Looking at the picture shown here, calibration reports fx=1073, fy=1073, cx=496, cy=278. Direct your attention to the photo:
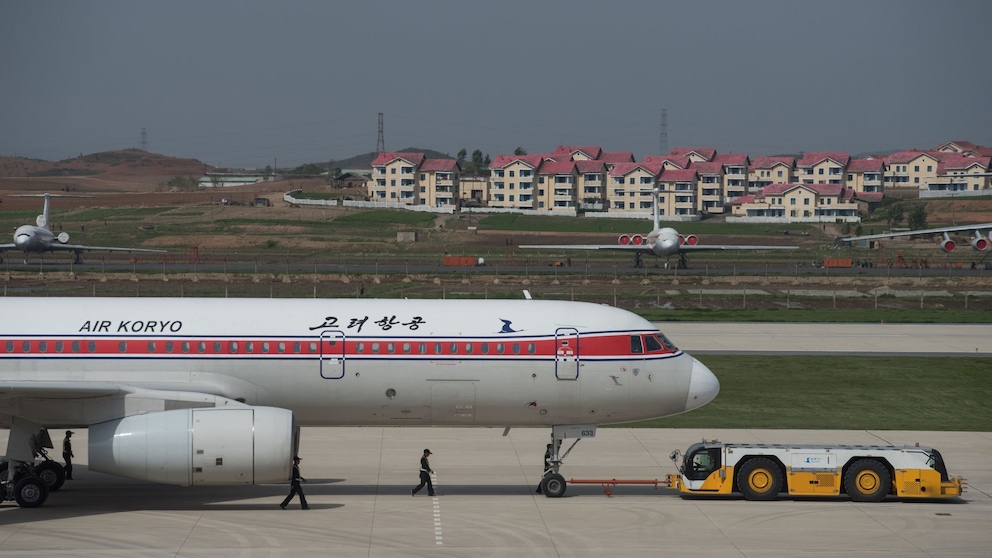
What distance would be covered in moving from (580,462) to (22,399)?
13.8m

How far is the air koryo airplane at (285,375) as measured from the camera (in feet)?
72.7

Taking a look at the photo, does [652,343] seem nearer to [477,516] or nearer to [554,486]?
[554,486]

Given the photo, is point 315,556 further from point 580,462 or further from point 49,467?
point 580,462

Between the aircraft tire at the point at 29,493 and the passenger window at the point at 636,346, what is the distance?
13.3 meters

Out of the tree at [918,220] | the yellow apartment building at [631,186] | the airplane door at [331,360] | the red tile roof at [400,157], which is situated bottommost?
the airplane door at [331,360]

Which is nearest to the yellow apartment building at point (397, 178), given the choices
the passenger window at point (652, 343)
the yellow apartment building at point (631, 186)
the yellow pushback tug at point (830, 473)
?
the yellow apartment building at point (631, 186)

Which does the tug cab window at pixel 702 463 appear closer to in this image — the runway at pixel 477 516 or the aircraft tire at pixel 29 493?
the runway at pixel 477 516

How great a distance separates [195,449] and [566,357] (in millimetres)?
8319

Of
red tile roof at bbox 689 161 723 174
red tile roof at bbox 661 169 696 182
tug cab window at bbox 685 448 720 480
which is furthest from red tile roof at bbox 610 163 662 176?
tug cab window at bbox 685 448 720 480

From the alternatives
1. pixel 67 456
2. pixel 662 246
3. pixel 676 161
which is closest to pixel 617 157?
pixel 676 161

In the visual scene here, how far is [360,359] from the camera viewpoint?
2392cm

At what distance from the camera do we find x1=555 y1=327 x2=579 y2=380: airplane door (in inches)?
960

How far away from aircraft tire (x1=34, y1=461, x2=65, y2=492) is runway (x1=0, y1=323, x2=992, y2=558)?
236 millimetres

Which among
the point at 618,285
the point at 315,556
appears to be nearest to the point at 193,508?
the point at 315,556
